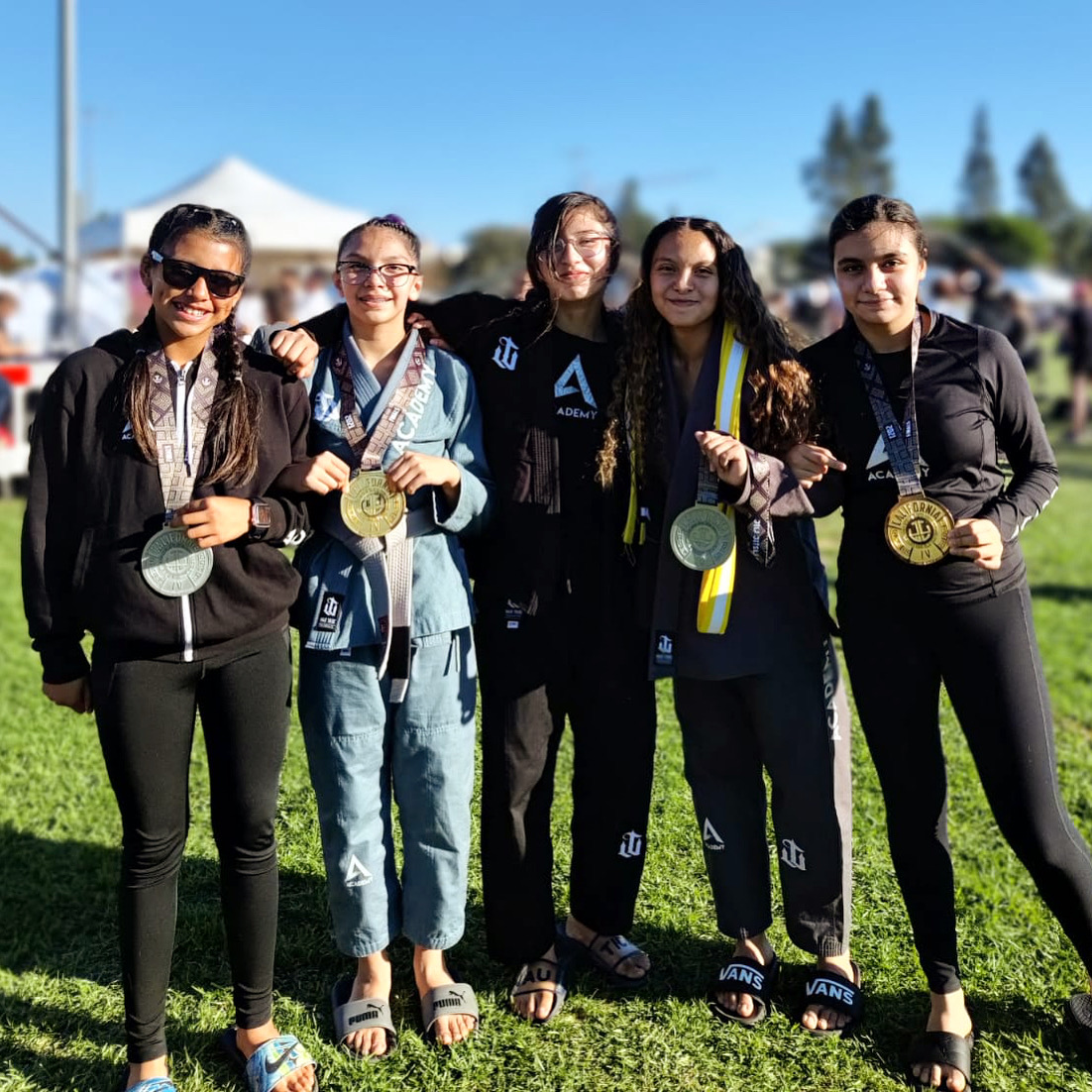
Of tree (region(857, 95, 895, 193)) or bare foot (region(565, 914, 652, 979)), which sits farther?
tree (region(857, 95, 895, 193))

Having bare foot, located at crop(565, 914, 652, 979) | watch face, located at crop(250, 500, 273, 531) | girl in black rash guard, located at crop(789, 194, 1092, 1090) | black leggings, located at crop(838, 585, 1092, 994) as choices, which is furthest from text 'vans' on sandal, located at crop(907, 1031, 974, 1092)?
watch face, located at crop(250, 500, 273, 531)

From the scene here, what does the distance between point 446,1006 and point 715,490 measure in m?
1.63

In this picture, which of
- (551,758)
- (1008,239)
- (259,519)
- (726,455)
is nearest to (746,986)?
(551,758)

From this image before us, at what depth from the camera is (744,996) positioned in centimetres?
328

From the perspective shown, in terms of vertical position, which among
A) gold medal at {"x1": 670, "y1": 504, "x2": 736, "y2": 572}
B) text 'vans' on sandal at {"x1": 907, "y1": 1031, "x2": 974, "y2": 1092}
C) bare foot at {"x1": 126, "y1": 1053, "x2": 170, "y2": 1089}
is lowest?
bare foot at {"x1": 126, "y1": 1053, "x2": 170, "y2": 1089}

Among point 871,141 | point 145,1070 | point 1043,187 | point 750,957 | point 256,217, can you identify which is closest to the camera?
point 145,1070

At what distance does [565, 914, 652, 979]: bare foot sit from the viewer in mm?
3447

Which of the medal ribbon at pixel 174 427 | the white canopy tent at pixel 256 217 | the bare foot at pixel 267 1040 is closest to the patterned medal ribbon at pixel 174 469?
the medal ribbon at pixel 174 427

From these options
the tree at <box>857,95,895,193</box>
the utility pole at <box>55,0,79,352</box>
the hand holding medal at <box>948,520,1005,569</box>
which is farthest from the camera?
the tree at <box>857,95,895,193</box>

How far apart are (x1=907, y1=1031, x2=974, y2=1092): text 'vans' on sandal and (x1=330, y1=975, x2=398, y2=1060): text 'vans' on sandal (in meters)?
1.40

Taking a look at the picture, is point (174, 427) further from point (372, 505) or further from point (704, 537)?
point (704, 537)

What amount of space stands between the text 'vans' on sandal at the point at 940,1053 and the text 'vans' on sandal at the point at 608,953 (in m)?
0.79

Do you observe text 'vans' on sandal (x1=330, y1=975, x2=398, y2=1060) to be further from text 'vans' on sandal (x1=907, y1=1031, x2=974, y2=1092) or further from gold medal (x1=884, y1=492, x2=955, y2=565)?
gold medal (x1=884, y1=492, x2=955, y2=565)

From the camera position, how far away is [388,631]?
299 cm
